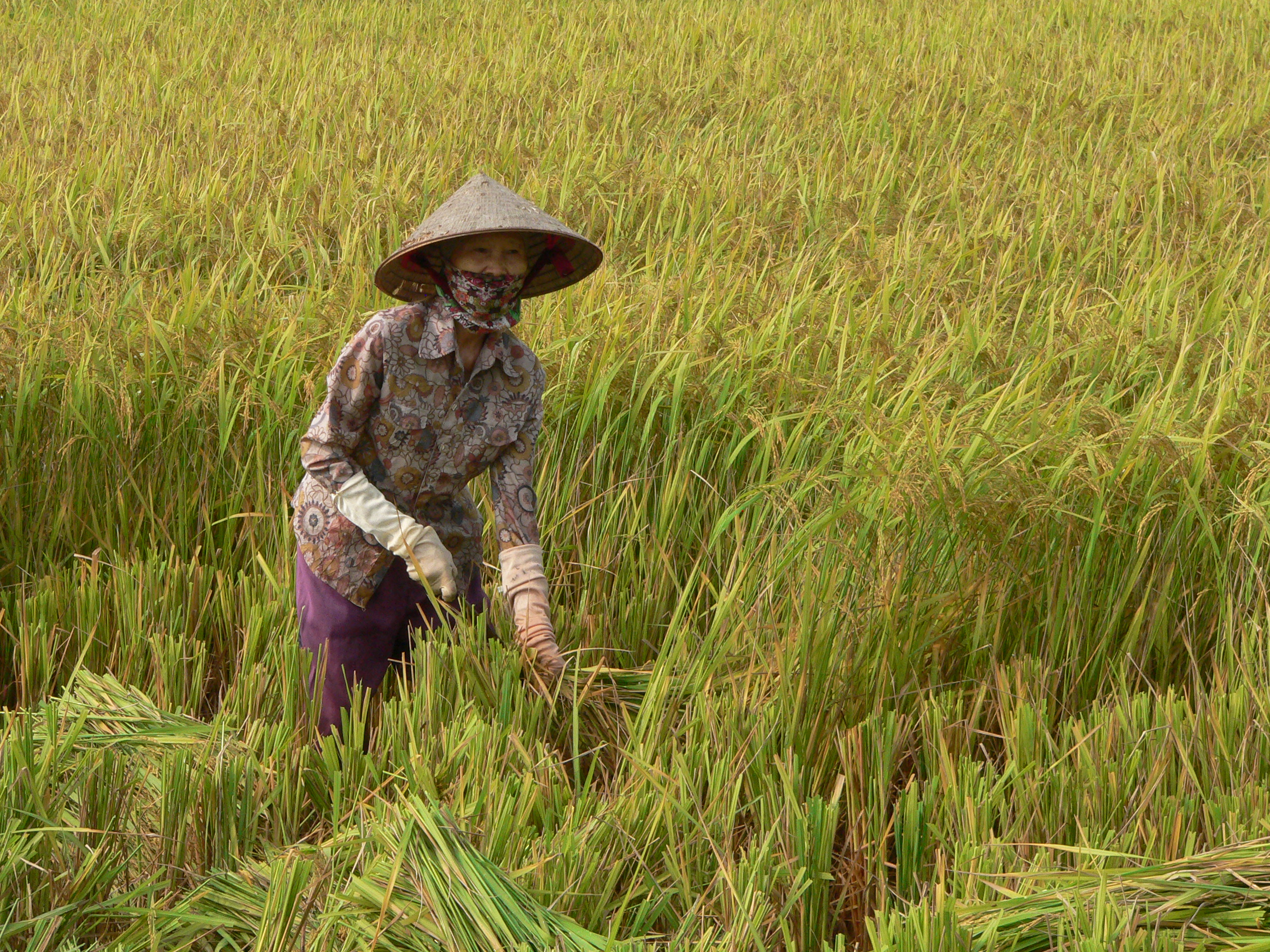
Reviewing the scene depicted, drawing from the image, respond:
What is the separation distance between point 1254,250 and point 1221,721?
7.64 feet

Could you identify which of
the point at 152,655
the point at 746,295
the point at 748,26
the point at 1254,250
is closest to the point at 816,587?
the point at 152,655

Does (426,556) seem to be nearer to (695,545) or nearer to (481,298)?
(481,298)

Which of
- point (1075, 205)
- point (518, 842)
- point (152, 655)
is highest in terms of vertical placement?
point (1075, 205)

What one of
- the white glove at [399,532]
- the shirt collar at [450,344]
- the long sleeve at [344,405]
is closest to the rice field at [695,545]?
the white glove at [399,532]

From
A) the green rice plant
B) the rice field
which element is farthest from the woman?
the green rice plant

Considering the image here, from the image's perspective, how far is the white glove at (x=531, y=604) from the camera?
75.5 inches

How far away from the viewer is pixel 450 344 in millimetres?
1961

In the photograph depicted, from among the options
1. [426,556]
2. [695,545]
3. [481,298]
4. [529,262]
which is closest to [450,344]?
[481,298]

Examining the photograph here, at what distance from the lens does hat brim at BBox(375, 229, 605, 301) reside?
76.2 inches

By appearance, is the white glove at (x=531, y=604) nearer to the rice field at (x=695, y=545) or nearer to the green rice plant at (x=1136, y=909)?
the rice field at (x=695, y=545)

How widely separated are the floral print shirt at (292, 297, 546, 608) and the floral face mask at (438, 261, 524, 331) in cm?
5

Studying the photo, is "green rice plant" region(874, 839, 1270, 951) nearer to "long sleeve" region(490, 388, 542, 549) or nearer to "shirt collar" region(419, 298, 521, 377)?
"long sleeve" region(490, 388, 542, 549)

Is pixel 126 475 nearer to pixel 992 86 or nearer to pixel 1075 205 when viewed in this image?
pixel 1075 205

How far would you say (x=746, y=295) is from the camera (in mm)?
3143
